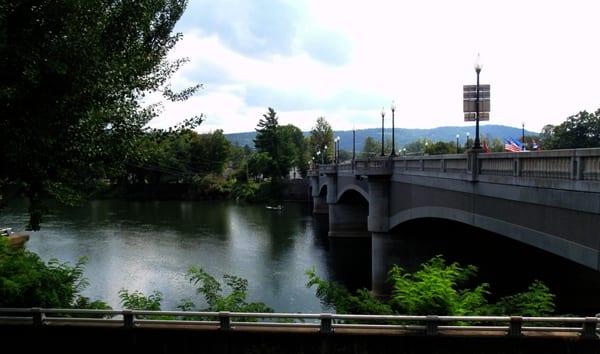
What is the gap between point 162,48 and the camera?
459 inches

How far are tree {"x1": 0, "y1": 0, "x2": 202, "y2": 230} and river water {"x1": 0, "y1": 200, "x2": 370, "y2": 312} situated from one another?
589cm

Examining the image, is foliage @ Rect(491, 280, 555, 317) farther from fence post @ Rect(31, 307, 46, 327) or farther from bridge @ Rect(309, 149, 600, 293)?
fence post @ Rect(31, 307, 46, 327)

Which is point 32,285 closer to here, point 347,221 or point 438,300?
point 438,300

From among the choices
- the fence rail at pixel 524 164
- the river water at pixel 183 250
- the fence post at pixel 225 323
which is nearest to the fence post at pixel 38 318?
the fence post at pixel 225 323

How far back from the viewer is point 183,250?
38.9 metres

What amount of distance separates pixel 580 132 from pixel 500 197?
7151 cm

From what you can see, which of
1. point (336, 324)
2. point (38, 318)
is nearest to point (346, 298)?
point (336, 324)

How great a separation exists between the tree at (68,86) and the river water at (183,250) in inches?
232

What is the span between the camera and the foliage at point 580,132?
238 feet

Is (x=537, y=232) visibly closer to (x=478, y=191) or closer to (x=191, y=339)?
(x=478, y=191)

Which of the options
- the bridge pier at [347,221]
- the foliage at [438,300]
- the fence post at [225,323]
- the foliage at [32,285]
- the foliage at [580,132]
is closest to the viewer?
the fence post at [225,323]

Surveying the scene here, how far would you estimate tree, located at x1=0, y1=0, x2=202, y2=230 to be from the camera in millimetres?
7992

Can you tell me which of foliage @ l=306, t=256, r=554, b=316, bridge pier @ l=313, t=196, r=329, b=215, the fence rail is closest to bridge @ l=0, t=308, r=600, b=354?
foliage @ l=306, t=256, r=554, b=316

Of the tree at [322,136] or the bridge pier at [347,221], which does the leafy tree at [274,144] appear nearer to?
the tree at [322,136]
